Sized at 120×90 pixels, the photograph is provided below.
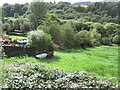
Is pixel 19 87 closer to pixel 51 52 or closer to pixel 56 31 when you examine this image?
pixel 51 52

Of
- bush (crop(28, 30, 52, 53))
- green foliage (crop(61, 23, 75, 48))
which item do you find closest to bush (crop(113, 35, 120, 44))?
green foliage (crop(61, 23, 75, 48))

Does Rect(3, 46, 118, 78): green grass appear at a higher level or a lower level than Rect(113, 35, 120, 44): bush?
higher

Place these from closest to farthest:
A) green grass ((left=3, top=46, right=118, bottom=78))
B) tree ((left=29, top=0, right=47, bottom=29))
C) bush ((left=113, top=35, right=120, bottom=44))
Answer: green grass ((left=3, top=46, right=118, bottom=78))
bush ((left=113, top=35, right=120, bottom=44))
tree ((left=29, top=0, right=47, bottom=29))

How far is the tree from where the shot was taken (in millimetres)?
27592

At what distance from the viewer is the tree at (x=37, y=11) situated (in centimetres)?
2759

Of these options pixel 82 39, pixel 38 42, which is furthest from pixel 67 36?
pixel 38 42

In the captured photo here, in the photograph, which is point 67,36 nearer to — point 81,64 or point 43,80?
point 81,64

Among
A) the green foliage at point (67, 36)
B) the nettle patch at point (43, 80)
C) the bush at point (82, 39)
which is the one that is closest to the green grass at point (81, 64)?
the nettle patch at point (43, 80)

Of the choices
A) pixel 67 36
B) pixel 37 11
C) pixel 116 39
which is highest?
pixel 37 11

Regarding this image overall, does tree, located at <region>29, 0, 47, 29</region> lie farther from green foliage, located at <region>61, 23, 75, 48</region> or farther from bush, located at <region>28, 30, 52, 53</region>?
bush, located at <region>28, 30, 52, 53</region>

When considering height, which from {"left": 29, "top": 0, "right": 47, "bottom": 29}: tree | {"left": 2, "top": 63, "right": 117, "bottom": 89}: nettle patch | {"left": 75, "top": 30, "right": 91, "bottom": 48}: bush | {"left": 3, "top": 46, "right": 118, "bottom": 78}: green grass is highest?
{"left": 29, "top": 0, "right": 47, "bottom": 29}: tree

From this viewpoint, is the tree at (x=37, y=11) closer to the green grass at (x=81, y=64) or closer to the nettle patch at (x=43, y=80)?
the green grass at (x=81, y=64)

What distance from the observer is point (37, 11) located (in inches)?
1102

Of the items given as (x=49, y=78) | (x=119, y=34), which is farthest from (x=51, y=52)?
(x=119, y=34)
